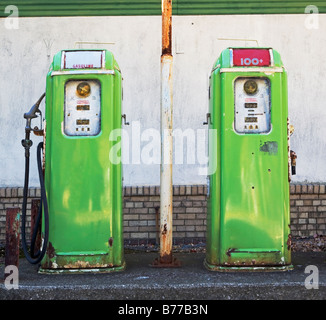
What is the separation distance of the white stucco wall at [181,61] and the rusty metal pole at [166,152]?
1.85 metres

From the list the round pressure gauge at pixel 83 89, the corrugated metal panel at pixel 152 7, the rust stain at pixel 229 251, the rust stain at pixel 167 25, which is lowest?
the rust stain at pixel 229 251

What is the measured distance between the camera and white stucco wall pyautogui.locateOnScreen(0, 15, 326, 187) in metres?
5.63

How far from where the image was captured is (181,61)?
565cm

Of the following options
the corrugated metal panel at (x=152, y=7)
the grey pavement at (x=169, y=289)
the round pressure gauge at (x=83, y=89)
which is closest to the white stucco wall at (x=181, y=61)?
the corrugated metal panel at (x=152, y=7)

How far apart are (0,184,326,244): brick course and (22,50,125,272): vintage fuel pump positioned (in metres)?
1.90

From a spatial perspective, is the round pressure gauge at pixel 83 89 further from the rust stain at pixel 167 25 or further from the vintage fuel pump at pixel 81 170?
the rust stain at pixel 167 25

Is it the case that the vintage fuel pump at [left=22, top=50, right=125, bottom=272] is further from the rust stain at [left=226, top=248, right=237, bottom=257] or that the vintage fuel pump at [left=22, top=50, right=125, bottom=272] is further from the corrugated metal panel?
the corrugated metal panel

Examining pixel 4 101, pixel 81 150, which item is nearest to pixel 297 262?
pixel 81 150

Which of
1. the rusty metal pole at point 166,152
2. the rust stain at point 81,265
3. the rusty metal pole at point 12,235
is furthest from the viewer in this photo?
the rusty metal pole at point 166,152

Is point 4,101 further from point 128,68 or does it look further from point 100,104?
point 100,104

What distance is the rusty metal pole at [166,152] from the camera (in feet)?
12.2

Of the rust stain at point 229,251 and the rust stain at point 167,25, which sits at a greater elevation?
the rust stain at point 167,25

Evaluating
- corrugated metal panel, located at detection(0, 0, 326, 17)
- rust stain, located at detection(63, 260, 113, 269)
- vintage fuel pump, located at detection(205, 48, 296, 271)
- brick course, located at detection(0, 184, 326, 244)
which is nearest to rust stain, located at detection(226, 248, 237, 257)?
vintage fuel pump, located at detection(205, 48, 296, 271)

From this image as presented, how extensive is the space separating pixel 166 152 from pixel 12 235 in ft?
4.43
